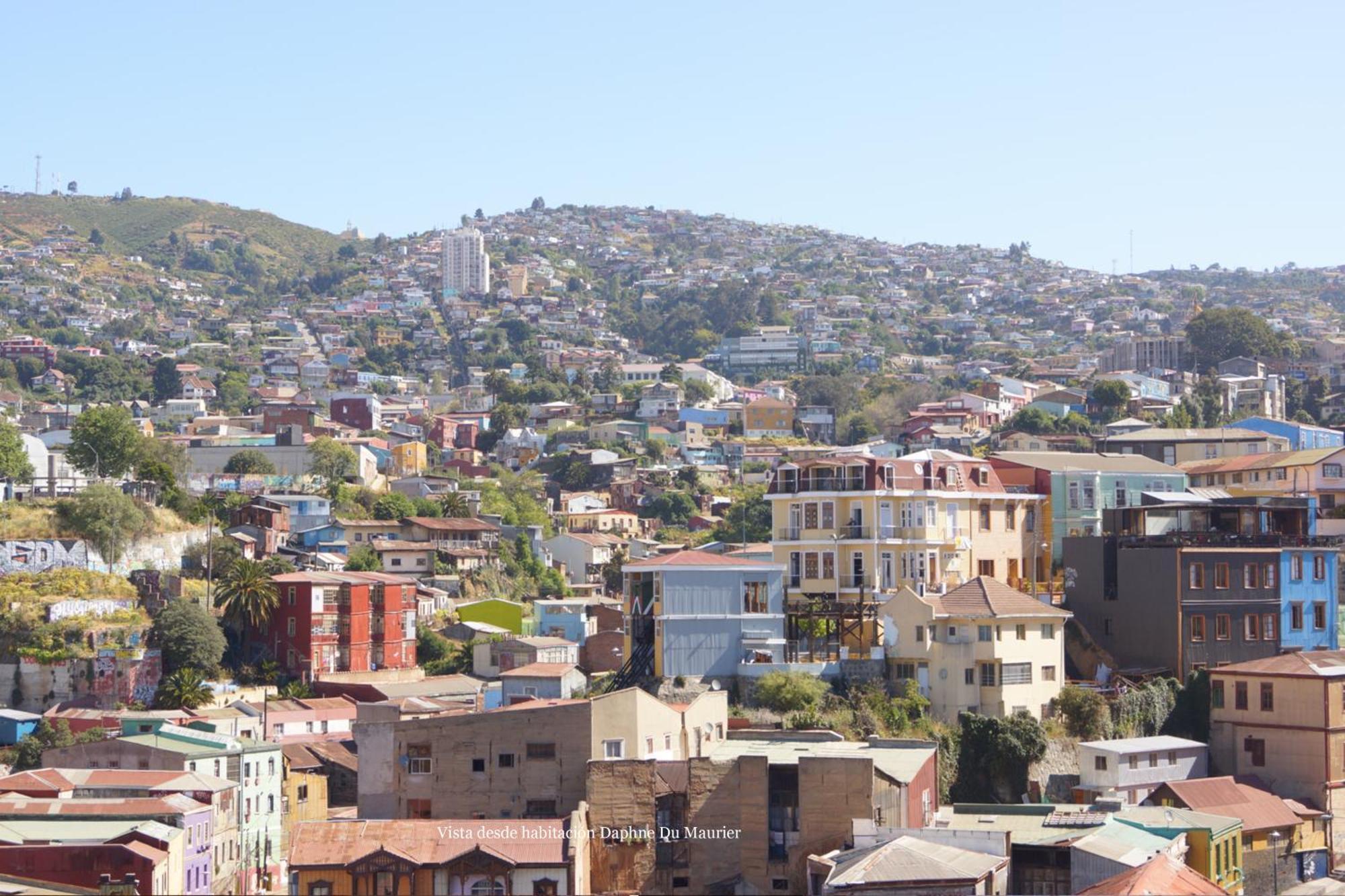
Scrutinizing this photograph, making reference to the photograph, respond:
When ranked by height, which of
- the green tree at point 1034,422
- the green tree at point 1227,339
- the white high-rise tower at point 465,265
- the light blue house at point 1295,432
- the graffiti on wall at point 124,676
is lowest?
the graffiti on wall at point 124,676

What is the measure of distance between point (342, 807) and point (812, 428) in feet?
236

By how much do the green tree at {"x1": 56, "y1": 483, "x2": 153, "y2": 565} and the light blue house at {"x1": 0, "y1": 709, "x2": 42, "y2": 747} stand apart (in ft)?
38.5

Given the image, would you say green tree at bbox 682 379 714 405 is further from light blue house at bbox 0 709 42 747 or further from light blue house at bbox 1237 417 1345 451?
light blue house at bbox 0 709 42 747

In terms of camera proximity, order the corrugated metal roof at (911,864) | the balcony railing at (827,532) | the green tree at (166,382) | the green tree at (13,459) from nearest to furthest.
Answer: the corrugated metal roof at (911,864)
the balcony railing at (827,532)
the green tree at (13,459)
the green tree at (166,382)

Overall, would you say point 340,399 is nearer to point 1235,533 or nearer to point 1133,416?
point 1133,416

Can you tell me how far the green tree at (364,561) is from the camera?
76500mm

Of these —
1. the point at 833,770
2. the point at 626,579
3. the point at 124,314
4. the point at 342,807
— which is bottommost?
the point at 342,807

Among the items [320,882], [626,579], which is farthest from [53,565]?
[320,882]

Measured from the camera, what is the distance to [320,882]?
38.6 metres

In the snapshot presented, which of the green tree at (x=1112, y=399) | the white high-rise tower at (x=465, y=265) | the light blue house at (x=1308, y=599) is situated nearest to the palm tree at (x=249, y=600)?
the light blue house at (x=1308, y=599)

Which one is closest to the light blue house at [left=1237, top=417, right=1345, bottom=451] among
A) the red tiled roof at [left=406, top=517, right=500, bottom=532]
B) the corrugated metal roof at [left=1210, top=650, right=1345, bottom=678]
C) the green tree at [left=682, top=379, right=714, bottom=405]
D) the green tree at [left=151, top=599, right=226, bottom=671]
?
the red tiled roof at [left=406, top=517, right=500, bottom=532]

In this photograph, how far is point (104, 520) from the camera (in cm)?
7000

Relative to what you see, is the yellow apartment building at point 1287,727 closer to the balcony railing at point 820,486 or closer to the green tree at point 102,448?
the balcony railing at point 820,486

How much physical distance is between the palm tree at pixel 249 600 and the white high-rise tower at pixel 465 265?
422 feet
